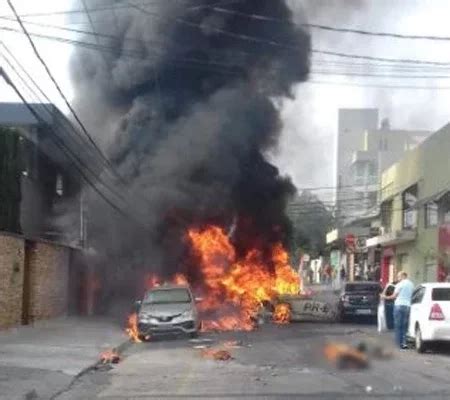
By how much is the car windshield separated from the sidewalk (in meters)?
1.17

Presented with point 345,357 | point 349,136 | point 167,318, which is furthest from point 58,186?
point 349,136

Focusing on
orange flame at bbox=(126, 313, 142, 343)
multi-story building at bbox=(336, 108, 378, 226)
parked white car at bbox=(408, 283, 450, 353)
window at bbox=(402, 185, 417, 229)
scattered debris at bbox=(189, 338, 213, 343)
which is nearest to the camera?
parked white car at bbox=(408, 283, 450, 353)

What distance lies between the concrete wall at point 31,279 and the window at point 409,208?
667 inches

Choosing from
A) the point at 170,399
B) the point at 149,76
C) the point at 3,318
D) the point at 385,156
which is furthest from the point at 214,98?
the point at 385,156

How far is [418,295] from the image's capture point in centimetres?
1933

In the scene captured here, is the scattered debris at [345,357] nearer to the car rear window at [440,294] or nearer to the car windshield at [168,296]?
the car rear window at [440,294]

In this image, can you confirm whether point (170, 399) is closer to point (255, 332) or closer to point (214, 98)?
point (255, 332)

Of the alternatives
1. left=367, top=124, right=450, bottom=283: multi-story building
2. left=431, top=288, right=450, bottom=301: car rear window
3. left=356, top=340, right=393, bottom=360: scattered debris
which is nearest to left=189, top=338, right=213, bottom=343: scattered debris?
left=431, top=288, right=450, bottom=301: car rear window

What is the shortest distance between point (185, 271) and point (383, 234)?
57.9ft

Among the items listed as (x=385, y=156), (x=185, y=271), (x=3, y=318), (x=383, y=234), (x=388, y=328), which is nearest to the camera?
(x=3, y=318)

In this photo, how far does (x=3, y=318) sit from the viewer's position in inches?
870


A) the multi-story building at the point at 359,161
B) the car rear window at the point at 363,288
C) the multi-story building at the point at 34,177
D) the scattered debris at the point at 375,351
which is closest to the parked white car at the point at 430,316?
the scattered debris at the point at 375,351

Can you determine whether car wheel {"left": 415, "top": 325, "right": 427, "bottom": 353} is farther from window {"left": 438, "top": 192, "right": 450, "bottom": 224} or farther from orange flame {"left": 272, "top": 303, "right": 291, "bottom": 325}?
window {"left": 438, "top": 192, "right": 450, "bottom": 224}

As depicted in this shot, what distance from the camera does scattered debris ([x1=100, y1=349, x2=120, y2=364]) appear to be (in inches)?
675
